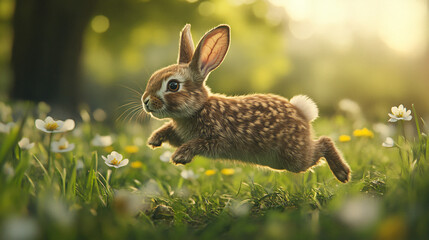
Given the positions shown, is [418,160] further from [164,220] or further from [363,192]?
[164,220]

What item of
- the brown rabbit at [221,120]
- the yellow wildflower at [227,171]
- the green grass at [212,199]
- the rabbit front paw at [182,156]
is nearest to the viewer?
the green grass at [212,199]

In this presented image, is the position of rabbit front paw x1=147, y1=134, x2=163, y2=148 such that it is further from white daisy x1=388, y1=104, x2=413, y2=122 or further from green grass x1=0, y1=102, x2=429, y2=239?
white daisy x1=388, y1=104, x2=413, y2=122

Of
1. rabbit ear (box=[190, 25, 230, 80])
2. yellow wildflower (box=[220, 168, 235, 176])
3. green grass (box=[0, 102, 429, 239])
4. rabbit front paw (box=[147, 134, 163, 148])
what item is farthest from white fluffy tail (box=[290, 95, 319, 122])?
rabbit front paw (box=[147, 134, 163, 148])

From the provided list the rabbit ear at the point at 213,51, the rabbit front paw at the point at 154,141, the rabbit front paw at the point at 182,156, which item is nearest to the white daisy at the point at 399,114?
the rabbit ear at the point at 213,51

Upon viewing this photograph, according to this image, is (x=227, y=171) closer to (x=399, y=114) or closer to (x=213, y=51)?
(x=213, y=51)

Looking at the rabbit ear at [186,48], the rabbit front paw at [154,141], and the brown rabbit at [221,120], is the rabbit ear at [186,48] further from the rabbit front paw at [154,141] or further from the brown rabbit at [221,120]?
the rabbit front paw at [154,141]

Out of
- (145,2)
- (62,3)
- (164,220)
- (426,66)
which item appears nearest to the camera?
(164,220)

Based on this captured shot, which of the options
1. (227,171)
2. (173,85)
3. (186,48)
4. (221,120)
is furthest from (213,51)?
(227,171)

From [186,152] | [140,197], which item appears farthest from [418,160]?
[140,197]
